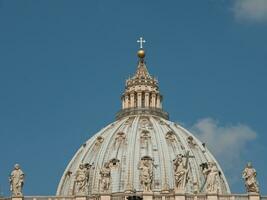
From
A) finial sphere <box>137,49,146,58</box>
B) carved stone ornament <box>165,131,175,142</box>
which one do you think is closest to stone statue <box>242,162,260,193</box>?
carved stone ornament <box>165,131,175,142</box>

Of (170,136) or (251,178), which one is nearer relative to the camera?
(251,178)

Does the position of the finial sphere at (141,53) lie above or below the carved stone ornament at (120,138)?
above

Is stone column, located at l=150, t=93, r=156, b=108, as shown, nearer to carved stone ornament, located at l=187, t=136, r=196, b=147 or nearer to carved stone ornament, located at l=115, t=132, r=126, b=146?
carved stone ornament, located at l=115, t=132, r=126, b=146

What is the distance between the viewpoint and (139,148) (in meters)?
132

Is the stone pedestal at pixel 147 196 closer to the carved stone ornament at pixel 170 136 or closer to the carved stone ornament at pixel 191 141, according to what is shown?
the carved stone ornament at pixel 170 136

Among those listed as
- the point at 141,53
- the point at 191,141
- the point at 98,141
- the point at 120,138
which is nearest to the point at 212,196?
the point at 191,141

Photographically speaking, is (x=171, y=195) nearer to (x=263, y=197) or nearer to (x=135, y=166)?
(x=263, y=197)

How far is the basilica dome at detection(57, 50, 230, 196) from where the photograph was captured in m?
126

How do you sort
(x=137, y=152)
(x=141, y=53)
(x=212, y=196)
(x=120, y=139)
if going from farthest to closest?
(x=141, y=53), (x=120, y=139), (x=137, y=152), (x=212, y=196)

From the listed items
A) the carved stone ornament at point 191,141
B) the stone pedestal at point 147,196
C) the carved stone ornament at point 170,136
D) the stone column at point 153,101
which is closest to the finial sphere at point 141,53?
the stone column at point 153,101

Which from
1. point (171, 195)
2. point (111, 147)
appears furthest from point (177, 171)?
point (111, 147)

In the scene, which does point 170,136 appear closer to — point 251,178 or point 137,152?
point 137,152

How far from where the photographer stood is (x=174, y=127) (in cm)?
13738

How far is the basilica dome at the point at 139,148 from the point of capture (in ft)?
412
